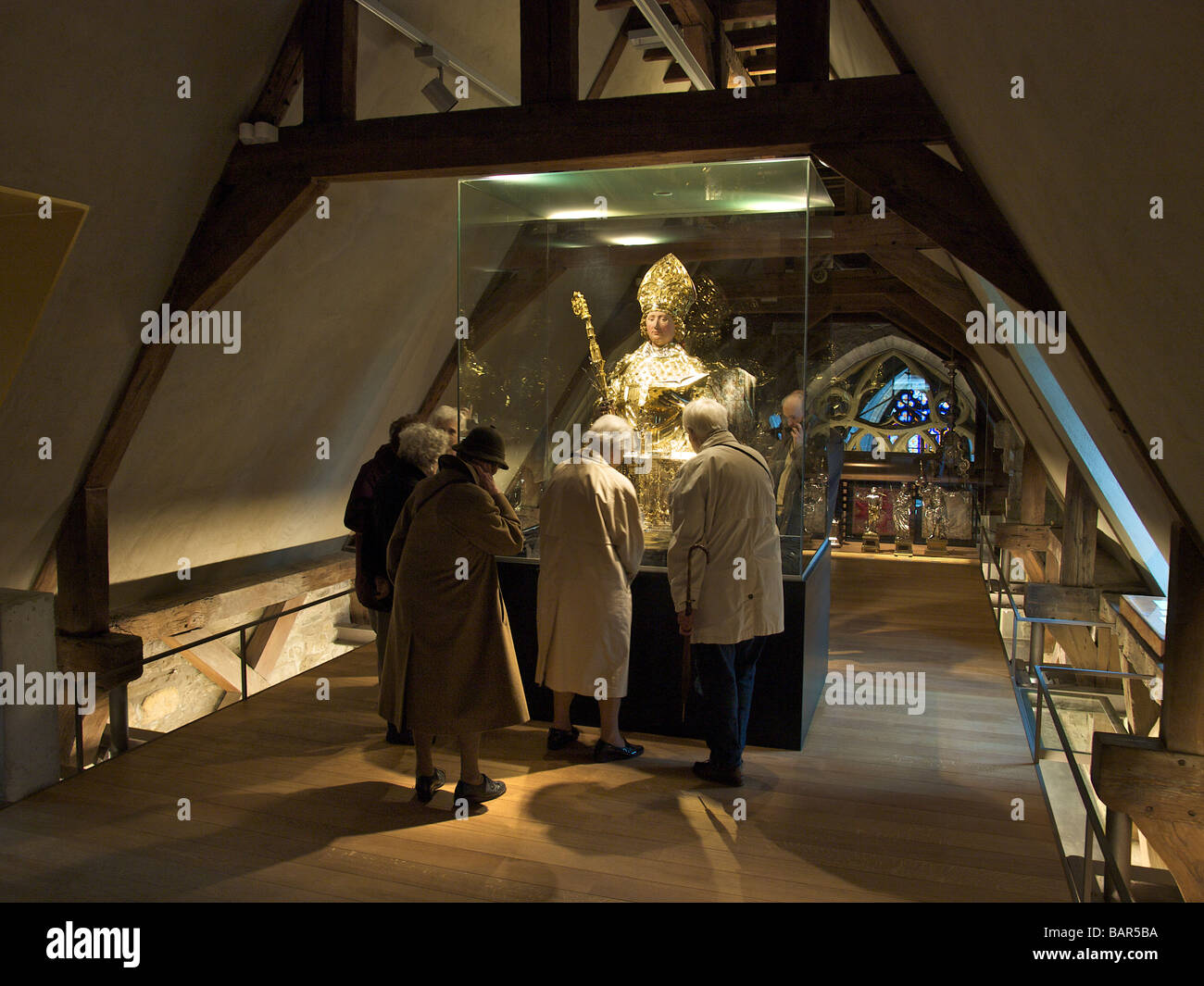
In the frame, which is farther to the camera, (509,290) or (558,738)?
(509,290)

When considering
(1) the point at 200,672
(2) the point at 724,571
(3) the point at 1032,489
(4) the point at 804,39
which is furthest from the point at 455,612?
(3) the point at 1032,489

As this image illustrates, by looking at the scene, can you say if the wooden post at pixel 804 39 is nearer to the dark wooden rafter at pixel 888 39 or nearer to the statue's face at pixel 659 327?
the dark wooden rafter at pixel 888 39

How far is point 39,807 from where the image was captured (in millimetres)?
3457

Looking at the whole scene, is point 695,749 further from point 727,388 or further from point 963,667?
Result: point 963,667

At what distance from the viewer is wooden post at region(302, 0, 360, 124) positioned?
14.6 feet

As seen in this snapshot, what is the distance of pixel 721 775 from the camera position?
12.3 ft

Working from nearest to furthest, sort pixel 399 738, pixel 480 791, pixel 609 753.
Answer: pixel 480 791, pixel 609 753, pixel 399 738

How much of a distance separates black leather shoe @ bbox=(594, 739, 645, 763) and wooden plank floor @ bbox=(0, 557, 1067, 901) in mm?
64

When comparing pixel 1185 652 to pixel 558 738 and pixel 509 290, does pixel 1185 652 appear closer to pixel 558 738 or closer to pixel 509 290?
pixel 558 738

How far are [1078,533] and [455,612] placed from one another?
5.60m

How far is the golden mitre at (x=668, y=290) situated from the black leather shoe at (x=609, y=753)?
6.77ft

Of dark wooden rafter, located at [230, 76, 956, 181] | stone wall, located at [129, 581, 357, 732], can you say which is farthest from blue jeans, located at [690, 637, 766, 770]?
stone wall, located at [129, 581, 357, 732]

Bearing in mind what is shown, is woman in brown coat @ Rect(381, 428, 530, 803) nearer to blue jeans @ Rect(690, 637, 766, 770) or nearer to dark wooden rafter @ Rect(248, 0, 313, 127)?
blue jeans @ Rect(690, 637, 766, 770)

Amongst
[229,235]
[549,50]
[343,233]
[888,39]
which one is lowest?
[229,235]
